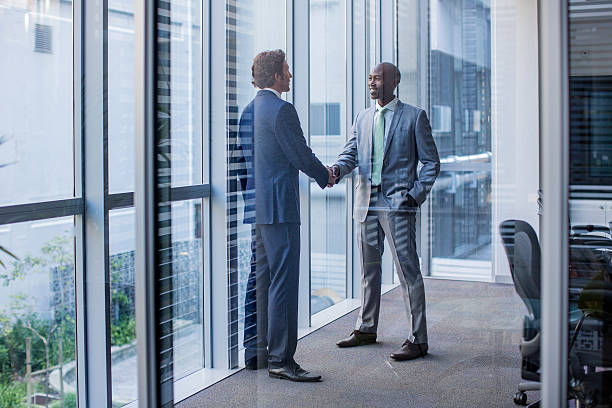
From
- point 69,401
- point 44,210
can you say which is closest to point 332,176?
point 44,210

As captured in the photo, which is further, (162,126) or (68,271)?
(68,271)

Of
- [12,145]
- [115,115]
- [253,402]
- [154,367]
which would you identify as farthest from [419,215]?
[12,145]

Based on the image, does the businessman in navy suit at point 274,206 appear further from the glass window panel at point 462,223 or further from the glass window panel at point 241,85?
the glass window panel at point 462,223

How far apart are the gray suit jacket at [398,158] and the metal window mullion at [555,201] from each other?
65 centimetres

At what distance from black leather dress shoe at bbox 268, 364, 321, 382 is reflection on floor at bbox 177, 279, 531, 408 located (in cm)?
2

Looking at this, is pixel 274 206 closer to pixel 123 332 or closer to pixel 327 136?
pixel 327 136

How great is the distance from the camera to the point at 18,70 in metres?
3.03

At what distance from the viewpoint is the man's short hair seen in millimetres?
2846

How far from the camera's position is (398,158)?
275cm

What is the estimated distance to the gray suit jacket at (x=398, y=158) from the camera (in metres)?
2.67

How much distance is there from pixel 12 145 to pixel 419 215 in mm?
1836

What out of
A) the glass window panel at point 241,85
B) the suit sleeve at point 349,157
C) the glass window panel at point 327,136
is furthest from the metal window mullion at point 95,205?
the suit sleeve at point 349,157

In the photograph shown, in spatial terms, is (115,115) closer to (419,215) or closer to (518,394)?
(419,215)

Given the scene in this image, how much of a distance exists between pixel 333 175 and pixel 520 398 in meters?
1.18
